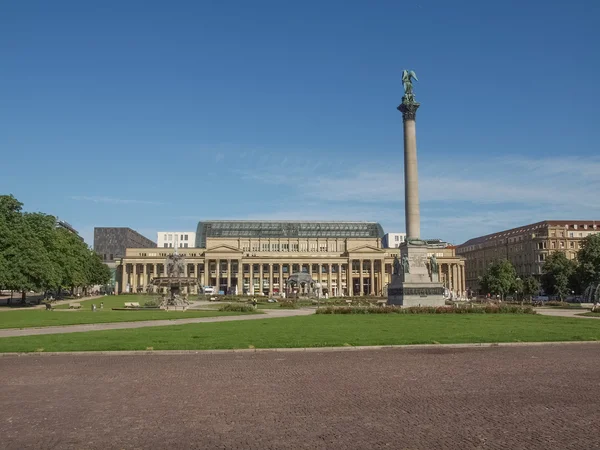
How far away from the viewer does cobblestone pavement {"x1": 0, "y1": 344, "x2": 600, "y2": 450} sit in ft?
35.8

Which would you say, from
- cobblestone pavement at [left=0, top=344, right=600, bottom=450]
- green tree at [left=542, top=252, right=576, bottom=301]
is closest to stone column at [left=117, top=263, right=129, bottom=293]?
green tree at [left=542, top=252, right=576, bottom=301]

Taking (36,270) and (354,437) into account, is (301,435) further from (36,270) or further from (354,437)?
(36,270)

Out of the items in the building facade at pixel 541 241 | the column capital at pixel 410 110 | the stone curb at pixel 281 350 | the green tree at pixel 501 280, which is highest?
the column capital at pixel 410 110

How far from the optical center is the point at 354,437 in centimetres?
1102

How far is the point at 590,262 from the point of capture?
106000 mm

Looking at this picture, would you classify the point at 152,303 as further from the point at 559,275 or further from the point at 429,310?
the point at 559,275

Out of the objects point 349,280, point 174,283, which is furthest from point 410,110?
point 349,280

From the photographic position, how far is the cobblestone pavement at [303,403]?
10.9 meters

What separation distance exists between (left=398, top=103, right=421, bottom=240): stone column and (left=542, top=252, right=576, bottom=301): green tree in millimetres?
65367

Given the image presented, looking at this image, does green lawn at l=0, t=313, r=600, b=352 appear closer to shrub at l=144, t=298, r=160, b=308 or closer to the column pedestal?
the column pedestal

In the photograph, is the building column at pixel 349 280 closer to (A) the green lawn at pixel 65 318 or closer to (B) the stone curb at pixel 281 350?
(A) the green lawn at pixel 65 318

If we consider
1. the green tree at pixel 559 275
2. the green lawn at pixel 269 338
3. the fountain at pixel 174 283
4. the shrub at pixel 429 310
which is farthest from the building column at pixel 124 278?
the green lawn at pixel 269 338

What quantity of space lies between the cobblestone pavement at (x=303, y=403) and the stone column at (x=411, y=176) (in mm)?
41611

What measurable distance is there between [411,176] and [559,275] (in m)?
69.7
